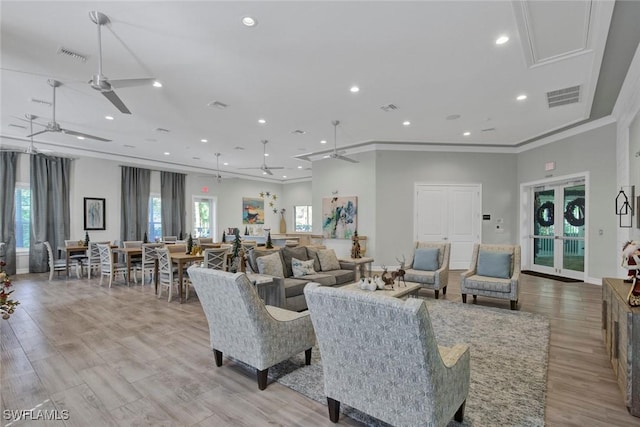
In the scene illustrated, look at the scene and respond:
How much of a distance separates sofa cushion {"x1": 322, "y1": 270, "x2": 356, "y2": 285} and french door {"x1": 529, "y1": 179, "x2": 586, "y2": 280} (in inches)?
206

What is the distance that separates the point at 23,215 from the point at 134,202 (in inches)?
99.9

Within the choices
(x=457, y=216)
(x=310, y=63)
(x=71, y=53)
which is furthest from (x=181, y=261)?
(x=457, y=216)

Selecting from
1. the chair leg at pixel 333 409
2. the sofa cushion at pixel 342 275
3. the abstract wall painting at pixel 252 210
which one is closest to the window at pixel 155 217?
the abstract wall painting at pixel 252 210

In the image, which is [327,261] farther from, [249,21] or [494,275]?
[249,21]

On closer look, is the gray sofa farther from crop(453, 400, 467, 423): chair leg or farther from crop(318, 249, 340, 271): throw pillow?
crop(453, 400, 467, 423): chair leg

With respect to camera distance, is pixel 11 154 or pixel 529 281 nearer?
pixel 529 281

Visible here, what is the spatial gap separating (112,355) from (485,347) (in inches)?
156

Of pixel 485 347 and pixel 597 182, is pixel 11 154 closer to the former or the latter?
pixel 485 347

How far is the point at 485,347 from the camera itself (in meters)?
3.34

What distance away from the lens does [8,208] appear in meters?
7.61

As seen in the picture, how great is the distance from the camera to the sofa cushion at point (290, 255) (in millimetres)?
5086

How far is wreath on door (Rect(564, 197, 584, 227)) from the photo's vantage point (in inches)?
268

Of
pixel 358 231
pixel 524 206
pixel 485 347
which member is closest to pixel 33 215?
pixel 358 231

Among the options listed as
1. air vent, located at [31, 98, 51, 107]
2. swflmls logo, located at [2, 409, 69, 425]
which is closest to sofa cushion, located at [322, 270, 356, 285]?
swflmls logo, located at [2, 409, 69, 425]
